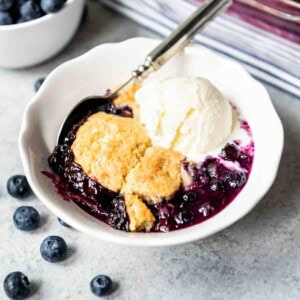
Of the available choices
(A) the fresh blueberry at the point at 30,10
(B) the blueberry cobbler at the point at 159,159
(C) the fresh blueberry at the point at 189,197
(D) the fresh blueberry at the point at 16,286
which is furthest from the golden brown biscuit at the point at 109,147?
(A) the fresh blueberry at the point at 30,10

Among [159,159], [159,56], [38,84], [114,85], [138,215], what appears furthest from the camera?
[38,84]

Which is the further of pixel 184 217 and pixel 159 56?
pixel 159 56

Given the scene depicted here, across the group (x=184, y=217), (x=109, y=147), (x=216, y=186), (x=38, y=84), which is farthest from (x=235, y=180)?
(x=38, y=84)

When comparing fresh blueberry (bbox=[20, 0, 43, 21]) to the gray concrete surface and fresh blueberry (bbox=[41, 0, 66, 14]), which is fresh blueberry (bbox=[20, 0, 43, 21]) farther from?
the gray concrete surface

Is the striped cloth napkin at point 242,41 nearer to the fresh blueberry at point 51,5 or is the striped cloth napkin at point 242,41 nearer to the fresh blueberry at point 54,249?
the fresh blueberry at point 51,5

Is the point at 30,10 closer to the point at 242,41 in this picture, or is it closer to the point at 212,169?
the point at 242,41

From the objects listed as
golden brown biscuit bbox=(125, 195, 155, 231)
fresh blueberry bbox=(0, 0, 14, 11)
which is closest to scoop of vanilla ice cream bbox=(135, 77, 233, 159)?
golden brown biscuit bbox=(125, 195, 155, 231)
